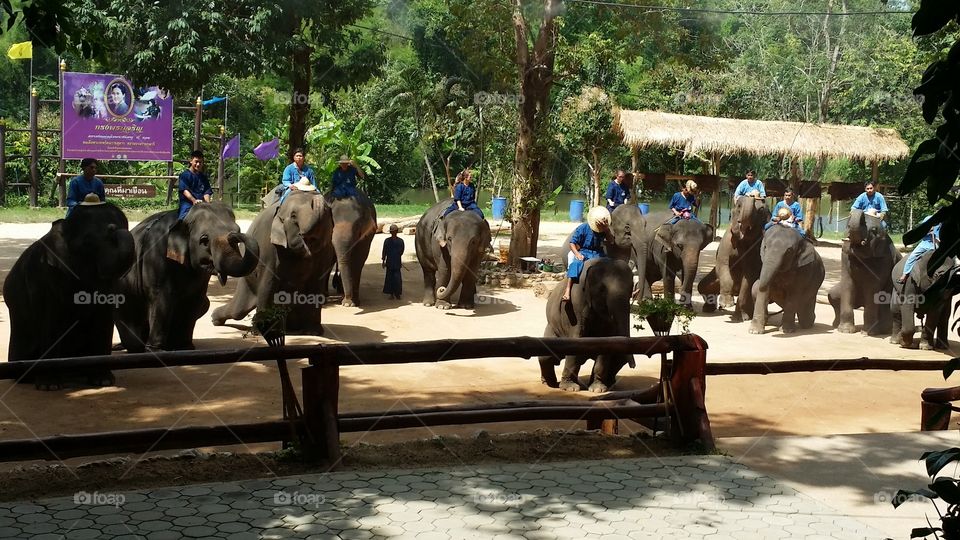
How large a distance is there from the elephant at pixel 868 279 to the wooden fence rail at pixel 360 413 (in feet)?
26.3

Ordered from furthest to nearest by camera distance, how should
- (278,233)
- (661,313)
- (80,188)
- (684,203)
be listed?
(684,203), (278,233), (80,188), (661,313)

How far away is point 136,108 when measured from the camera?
2686cm

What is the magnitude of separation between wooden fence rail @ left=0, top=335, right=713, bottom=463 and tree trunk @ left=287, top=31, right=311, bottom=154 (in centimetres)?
1053

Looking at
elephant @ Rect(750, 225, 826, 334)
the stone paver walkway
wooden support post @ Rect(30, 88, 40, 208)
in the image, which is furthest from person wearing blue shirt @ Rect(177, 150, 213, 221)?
wooden support post @ Rect(30, 88, 40, 208)

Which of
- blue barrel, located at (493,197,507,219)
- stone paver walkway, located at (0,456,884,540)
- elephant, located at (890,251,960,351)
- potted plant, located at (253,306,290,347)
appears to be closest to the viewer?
stone paver walkway, located at (0,456,884,540)

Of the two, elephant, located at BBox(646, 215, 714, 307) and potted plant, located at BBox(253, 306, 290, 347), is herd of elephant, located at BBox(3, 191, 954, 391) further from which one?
potted plant, located at BBox(253, 306, 290, 347)

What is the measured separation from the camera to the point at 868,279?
576 inches

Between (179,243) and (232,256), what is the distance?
57cm

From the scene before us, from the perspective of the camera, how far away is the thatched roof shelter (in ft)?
82.0

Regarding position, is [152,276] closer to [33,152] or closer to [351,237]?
[351,237]

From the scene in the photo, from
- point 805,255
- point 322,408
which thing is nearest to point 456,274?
point 805,255

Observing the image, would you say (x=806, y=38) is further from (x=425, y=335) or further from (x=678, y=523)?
(x=678, y=523)

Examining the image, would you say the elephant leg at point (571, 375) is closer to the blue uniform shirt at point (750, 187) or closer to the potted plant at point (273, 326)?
the potted plant at point (273, 326)

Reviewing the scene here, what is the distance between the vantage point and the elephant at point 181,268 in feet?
34.6
